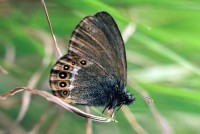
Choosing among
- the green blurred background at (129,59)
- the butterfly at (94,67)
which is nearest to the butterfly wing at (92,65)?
the butterfly at (94,67)

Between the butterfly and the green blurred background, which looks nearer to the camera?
the butterfly

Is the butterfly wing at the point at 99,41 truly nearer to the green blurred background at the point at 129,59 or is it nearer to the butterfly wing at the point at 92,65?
the butterfly wing at the point at 92,65

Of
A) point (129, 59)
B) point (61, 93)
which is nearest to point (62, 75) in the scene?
point (61, 93)

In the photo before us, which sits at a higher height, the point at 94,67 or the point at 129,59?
the point at 129,59

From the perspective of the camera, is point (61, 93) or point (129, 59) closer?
point (61, 93)

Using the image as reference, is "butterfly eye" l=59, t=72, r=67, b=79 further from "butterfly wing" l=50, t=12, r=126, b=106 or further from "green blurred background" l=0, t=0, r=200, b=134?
"green blurred background" l=0, t=0, r=200, b=134

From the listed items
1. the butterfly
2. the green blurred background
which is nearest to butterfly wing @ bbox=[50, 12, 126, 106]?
the butterfly

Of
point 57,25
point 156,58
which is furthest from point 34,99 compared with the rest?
point 156,58

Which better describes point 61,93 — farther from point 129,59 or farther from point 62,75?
point 129,59
